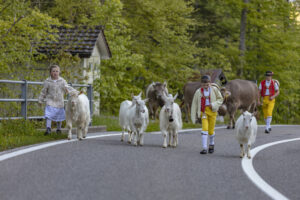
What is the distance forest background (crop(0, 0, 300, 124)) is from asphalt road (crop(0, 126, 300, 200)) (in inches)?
372

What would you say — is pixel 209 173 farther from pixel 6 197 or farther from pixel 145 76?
pixel 145 76

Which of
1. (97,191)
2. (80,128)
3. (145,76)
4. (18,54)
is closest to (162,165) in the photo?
(97,191)

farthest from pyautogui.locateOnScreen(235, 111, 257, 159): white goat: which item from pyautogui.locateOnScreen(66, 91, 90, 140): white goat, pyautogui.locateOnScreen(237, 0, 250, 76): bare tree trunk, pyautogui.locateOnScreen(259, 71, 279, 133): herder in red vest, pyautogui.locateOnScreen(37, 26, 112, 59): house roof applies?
pyautogui.locateOnScreen(237, 0, 250, 76): bare tree trunk

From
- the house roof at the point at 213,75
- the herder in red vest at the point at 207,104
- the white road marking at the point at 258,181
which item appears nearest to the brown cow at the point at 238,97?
the herder in red vest at the point at 207,104

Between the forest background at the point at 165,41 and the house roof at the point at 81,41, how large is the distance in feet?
1.68

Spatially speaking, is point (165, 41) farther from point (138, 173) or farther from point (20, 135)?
point (138, 173)

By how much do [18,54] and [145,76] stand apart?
14473 millimetres

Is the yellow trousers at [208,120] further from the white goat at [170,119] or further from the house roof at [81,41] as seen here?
the house roof at [81,41]

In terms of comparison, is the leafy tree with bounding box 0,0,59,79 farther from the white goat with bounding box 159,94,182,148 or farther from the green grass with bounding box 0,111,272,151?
the white goat with bounding box 159,94,182,148

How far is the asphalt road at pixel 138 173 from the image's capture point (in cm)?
720

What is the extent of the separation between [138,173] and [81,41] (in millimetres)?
19202

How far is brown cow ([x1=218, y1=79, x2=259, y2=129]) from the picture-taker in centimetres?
2266

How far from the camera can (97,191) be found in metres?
7.26

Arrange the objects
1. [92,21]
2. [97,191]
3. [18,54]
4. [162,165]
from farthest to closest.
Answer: [92,21]
[18,54]
[162,165]
[97,191]
